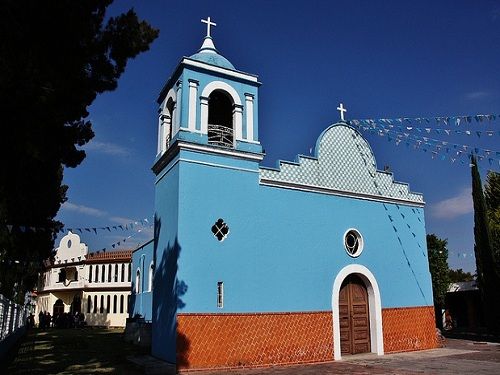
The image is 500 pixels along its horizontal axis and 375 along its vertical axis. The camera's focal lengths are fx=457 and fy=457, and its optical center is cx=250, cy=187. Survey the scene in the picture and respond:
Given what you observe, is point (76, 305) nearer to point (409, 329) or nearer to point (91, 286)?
point (91, 286)

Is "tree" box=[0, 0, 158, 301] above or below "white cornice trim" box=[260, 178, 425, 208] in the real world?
above

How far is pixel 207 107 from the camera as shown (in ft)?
41.6

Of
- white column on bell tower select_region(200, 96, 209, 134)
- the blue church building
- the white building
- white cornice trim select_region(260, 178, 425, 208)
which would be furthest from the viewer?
the white building

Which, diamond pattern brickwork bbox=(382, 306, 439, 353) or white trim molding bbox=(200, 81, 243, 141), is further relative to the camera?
diamond pattern brickwork bbox=(382, 306, 439, 353)

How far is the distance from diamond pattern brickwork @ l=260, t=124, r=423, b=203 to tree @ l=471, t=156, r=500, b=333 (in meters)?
Answer: 6.38

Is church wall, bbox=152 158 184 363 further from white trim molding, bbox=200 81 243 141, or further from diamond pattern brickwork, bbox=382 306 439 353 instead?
diamond pattern brickwork, bbox=382 306 439 353

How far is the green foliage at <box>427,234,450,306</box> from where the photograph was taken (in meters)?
23.3

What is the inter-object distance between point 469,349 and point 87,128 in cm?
1397

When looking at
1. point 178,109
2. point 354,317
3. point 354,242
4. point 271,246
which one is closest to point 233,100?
point 178,109

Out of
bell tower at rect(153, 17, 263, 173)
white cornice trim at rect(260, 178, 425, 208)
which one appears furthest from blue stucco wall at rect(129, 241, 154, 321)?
white cornice trim at rect(260, 178, 425, 208)

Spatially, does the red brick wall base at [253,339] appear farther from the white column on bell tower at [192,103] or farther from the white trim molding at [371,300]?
the white column on bell tower at [192,103]

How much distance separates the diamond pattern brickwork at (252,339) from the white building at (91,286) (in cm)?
2473

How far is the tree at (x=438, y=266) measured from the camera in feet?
76.3

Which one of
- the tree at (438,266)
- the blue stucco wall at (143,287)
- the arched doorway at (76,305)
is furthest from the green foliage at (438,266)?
the arched doorway at (76,305)
